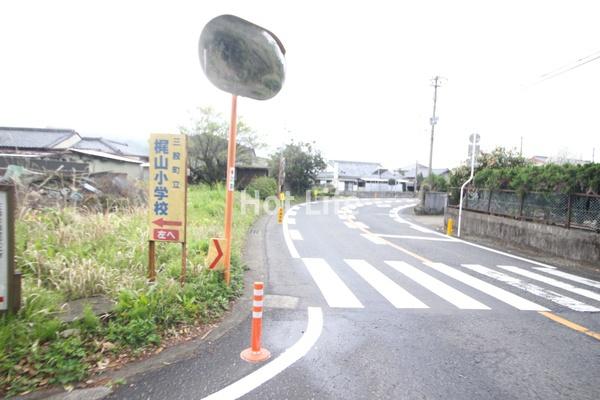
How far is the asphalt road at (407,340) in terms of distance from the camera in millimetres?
2857

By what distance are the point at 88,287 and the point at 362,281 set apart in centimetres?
428

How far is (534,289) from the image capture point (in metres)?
5.85

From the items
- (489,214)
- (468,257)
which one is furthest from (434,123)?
(468,257)

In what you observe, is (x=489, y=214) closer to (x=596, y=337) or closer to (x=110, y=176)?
(x=596, y=337)

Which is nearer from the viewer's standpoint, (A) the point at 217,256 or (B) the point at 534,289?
(A) the point at 217,256

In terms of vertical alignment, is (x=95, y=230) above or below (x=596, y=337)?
above

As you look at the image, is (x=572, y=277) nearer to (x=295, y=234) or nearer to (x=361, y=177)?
(x=295, y=234)

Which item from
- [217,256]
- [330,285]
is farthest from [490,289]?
[217,256]

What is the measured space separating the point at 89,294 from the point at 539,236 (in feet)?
35.6

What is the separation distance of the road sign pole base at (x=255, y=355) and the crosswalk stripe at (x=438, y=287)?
3.08m

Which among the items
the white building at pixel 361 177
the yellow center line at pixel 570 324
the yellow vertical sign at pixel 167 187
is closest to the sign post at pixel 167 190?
the yellow vertical sign at pixel 167 187

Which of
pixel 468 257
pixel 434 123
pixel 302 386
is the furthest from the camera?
pixel 434 123

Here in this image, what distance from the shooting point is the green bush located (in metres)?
24.6

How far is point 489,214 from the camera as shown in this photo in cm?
1206
